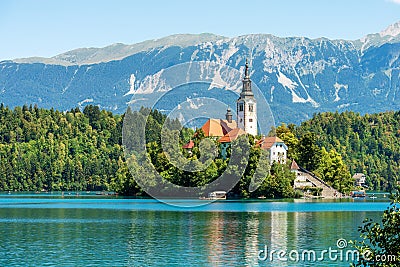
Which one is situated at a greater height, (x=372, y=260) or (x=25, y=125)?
(x=25, y=125)

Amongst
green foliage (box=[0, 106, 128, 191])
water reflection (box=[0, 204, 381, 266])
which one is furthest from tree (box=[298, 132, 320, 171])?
water reflection (box=[0, 204, 381, 266])

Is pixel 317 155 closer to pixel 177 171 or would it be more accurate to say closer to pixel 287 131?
pixel 287 131

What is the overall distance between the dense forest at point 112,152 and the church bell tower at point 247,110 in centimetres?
446

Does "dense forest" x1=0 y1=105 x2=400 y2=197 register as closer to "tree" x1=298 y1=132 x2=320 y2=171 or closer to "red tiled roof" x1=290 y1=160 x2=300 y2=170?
"tree" x1=298 y1=132 x2=320 y2=171

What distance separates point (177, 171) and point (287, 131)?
29.5m

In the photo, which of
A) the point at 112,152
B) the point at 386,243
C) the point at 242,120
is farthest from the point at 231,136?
the point at 386,243

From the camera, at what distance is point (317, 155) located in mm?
126750

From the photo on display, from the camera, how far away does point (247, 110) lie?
446 feet

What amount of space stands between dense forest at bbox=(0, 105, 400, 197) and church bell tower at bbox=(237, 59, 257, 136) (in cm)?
446

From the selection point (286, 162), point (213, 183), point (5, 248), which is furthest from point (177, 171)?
point (5, 248)

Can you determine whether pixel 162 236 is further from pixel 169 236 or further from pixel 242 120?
pixel 242 120

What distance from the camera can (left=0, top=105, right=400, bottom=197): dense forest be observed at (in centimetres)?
12538

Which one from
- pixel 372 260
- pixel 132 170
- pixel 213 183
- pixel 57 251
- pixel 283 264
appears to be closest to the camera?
pixel 372 260

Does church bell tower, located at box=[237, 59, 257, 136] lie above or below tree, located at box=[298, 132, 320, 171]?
above
